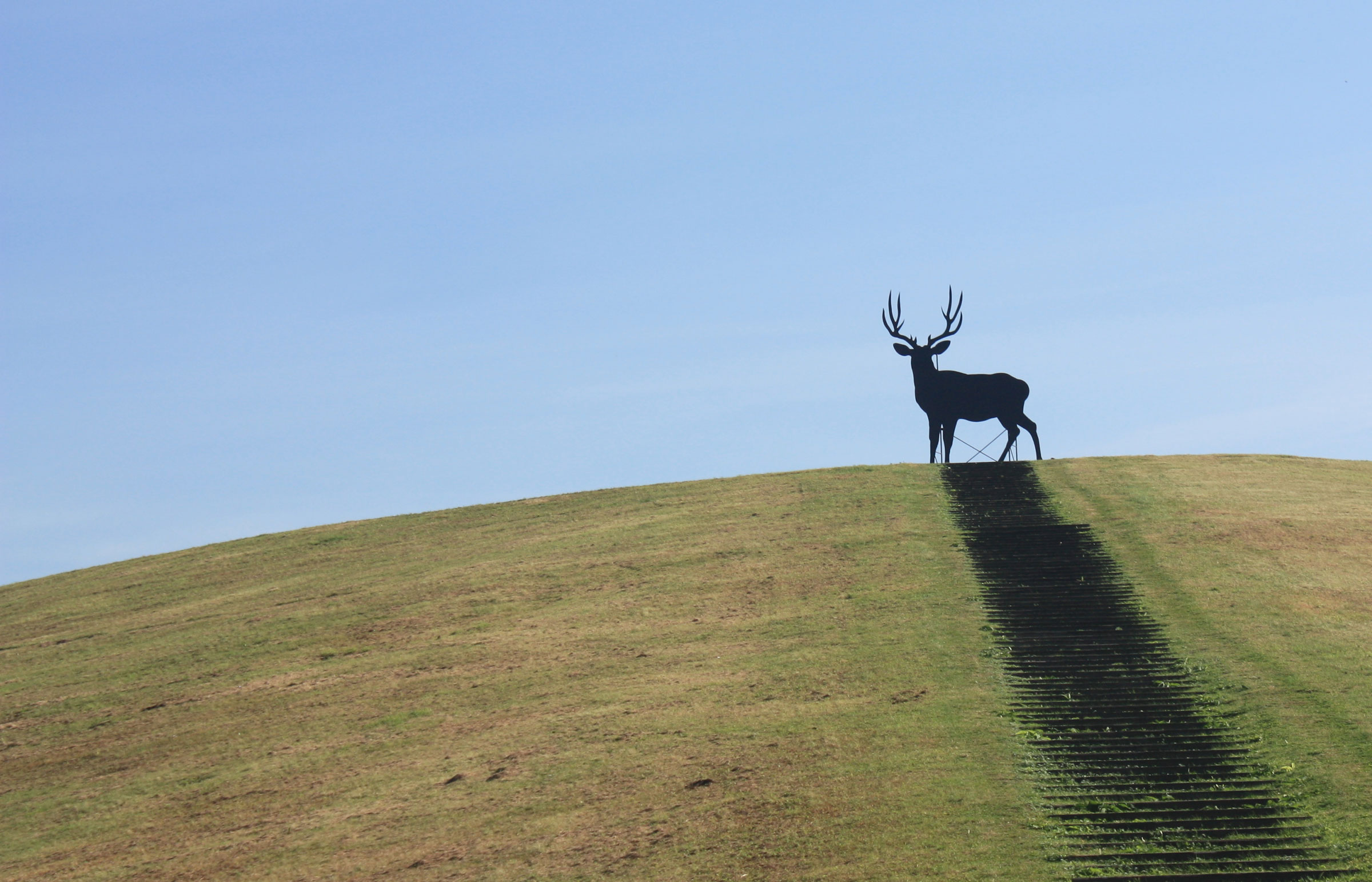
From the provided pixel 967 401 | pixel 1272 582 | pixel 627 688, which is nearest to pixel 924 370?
pixel 967 401

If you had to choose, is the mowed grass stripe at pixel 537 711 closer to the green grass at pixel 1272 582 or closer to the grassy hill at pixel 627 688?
the grassy hill at pixel 627 688

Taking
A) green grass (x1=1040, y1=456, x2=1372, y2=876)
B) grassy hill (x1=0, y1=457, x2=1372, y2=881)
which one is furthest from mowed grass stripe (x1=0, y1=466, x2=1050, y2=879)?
green grass (x1=1040, y1=456, x2=1372, y2=876)

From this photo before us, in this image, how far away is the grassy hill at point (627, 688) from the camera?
1552cm

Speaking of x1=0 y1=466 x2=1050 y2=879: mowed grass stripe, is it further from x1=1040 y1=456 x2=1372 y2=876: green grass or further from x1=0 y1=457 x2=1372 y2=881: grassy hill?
x1=1040 y1=456 x2=1372 y2=876: green grass

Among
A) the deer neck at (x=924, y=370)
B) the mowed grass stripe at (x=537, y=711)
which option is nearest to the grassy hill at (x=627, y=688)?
the mowed grass stripe at (x=537, y=711)

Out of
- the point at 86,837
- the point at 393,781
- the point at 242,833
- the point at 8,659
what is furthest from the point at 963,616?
the point at 8,659

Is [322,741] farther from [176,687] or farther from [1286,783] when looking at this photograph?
[1286,783]

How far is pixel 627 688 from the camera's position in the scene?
2053 cm

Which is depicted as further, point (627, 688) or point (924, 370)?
point (924, 370)

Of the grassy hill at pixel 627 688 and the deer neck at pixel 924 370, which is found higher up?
the deer neck at pixel 924 370

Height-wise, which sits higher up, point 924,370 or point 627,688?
point 924,370

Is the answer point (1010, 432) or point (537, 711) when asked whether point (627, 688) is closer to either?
point (537, 711)

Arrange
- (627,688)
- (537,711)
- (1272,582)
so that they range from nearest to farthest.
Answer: (537,711) → (627,688) → (1272,582)

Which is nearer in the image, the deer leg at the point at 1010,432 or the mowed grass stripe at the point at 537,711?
the mowed grass stripe at the point at 537,711
